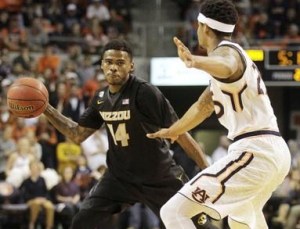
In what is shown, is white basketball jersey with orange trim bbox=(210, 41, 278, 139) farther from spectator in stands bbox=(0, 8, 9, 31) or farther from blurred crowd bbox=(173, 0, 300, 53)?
spectator in stands bbox=(0, 8, 9, 31)

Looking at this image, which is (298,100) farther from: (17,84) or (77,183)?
(17,84)

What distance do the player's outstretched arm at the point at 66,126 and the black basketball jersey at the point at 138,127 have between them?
0.29 m

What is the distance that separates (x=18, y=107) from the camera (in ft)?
23.1

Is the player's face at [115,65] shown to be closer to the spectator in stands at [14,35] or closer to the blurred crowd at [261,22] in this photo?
the blurred crowd at [261,22]

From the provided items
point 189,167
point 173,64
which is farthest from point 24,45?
point 189,167

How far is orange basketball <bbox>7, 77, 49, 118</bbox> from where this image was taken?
22.9 ft

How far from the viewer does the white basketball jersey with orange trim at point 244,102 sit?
564 centimetres

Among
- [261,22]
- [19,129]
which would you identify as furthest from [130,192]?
[261,22]

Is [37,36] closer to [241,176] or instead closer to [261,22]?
[261,22]

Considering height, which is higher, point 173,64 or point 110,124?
point 110,124

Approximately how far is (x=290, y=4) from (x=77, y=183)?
9405 millimetres

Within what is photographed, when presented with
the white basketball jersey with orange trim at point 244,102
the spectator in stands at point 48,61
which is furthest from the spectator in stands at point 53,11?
the white basketball jersey with orange trim at point 244,102

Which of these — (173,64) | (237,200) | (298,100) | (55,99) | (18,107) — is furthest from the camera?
(298,100)

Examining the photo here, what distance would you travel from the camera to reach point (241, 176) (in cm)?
569
